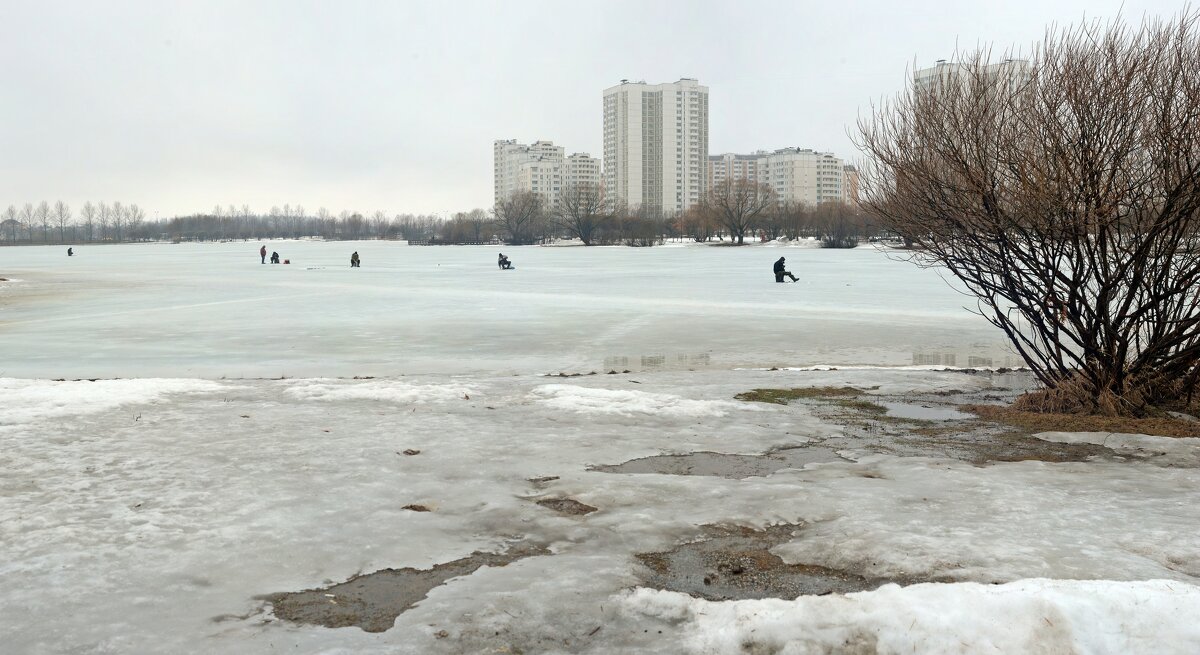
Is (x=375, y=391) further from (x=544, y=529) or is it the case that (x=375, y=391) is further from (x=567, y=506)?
(x=544, y=529)

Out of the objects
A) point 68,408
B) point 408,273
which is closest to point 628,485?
point 68,408

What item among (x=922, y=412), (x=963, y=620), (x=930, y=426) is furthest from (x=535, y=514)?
(x=922, y=412)

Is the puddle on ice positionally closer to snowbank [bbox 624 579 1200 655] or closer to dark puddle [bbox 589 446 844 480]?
dark puddle [bbox 589 446 844 480]

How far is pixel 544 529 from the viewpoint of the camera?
569 centimetres

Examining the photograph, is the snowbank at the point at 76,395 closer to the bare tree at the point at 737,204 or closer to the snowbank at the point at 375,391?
the snowbank at the point at 375,391

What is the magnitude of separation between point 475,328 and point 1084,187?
13.1 m

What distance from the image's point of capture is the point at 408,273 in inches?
1795

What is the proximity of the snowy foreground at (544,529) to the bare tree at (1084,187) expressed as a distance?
147 cm

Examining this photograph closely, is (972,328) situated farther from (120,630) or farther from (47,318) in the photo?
(47,318)

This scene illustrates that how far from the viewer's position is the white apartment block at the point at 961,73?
31.0 feet

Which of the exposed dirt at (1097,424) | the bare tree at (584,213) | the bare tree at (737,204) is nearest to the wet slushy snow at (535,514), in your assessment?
the exposed dirt at (1097,424)

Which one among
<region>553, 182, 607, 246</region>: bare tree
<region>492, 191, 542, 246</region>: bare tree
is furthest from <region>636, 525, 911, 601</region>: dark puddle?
<region>492, 191, 542, 246</region>: bare tree

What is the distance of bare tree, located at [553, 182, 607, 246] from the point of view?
Result: 121m

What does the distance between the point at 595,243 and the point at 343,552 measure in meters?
119
